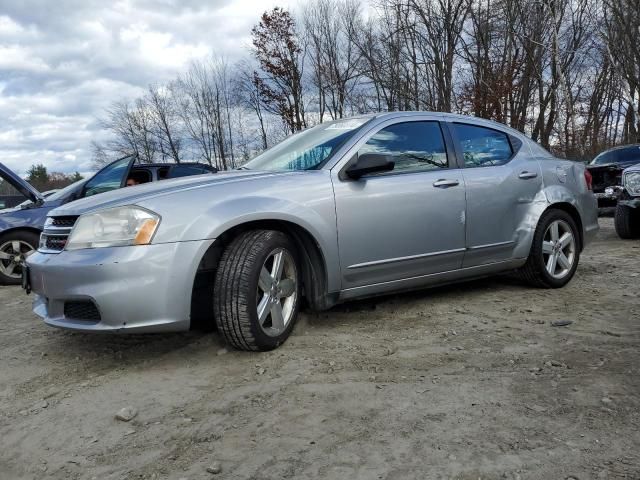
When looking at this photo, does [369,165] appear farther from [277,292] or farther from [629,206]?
[629,206]

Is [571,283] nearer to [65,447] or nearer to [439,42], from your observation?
[65,447]

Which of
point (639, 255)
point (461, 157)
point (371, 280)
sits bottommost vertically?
point (639, 255)

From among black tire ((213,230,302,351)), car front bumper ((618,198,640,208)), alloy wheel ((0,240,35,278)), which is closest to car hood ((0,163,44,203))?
alloy wheel ((0,240,35,278))

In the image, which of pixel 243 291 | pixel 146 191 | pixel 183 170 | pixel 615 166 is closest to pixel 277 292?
pixel 243 291

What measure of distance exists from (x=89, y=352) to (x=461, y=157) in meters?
3.03

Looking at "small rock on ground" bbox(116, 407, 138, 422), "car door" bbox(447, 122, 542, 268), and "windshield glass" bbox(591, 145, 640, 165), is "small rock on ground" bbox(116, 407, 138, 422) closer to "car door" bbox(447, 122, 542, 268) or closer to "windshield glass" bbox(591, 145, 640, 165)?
"car door" bbox(447, 122, 542, 268)

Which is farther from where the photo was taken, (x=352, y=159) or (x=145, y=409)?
(x=352, y=159)

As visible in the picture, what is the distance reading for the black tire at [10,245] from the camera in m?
6.14

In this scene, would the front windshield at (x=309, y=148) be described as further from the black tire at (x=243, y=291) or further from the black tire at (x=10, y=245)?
the black tire at (x=10, y=245)

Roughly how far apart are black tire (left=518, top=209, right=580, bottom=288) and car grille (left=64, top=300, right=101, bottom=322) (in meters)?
3.41

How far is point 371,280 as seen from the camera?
3469 millimetres

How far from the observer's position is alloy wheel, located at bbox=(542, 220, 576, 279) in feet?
14.5

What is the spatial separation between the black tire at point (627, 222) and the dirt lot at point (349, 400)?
3.99m

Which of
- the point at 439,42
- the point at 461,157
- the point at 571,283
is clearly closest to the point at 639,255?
the point at 571,283
